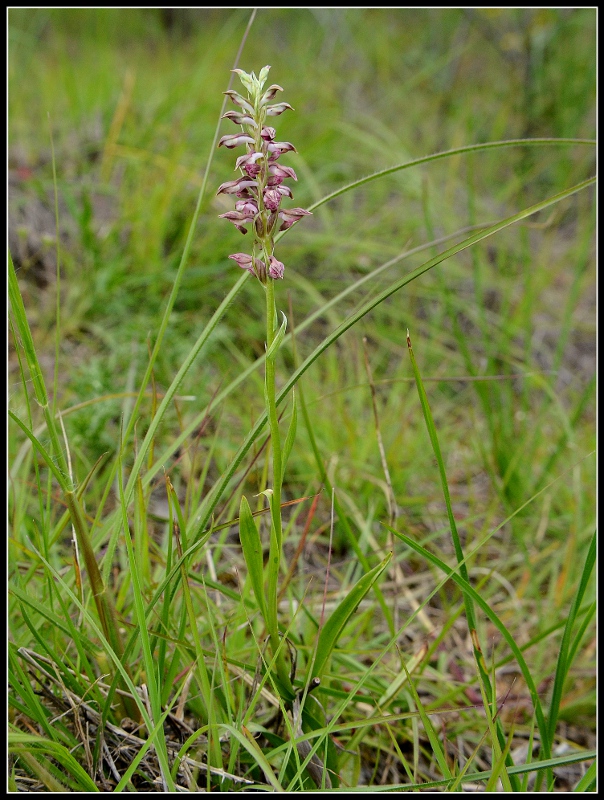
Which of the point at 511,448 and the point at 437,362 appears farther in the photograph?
the point at 437,362

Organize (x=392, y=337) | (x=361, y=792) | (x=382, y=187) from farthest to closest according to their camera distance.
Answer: (x=382, y=187)
(x=392, y=337)
(x=361, y=792)

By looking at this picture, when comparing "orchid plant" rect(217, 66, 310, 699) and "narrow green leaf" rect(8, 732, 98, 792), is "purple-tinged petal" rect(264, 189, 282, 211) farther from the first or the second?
"narrow green leaf" rect(8, 732, 98, 792)

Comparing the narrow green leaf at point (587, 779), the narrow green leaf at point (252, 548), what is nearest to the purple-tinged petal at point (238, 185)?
the narrow green leaf at point (252, 548)

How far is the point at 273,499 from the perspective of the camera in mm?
866

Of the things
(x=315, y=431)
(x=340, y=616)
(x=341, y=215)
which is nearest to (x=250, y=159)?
(x=340, y=616)

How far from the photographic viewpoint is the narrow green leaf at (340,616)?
2.95 ft

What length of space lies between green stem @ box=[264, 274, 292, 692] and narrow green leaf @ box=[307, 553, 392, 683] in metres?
0.06

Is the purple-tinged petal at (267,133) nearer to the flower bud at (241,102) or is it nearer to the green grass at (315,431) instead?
the flower bud at (241,102)

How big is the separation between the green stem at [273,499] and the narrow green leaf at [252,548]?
2 centimetres

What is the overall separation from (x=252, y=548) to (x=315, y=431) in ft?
3.40

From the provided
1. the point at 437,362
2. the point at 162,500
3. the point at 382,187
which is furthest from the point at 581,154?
the point at 162,500

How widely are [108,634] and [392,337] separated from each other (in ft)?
6.00

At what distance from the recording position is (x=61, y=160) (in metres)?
2.73

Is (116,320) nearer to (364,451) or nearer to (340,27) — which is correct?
(364,451)
